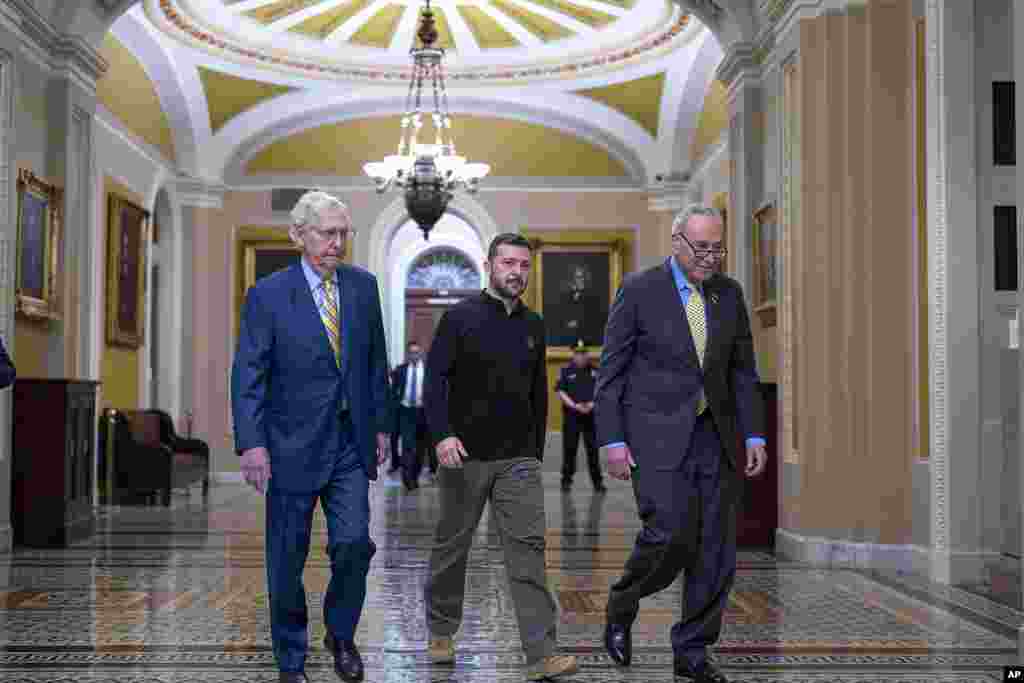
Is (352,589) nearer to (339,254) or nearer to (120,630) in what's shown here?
(339,254)

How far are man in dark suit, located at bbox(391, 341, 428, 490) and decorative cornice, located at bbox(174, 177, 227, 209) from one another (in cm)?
390

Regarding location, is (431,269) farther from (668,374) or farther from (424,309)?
(668,374)

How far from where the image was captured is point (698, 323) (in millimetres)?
4020

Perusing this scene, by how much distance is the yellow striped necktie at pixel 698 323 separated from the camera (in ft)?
13.1

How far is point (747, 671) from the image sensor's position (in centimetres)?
424

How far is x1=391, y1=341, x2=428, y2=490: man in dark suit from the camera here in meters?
13.4

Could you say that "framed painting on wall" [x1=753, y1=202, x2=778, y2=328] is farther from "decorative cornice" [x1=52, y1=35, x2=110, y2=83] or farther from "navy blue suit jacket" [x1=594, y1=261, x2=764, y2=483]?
"decorative cornice" [x1=52, y1=35, x2=110, y2=83]

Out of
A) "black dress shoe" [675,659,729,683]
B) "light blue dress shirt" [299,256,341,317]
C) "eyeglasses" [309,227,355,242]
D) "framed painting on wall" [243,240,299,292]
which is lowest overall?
"black dress shoe" [675,659,729,683]

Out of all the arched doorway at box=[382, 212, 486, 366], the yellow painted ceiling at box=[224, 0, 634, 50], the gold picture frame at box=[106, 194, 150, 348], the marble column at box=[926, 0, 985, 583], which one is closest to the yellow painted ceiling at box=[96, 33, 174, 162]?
the gold picture frame at box=[106, 194, 150, 348]

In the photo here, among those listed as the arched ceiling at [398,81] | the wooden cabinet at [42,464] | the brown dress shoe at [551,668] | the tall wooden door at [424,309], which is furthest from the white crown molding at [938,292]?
the tall wooden door at [424,309]

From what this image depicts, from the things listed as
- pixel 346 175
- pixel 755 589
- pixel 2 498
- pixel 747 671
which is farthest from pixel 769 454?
pixel 346 175

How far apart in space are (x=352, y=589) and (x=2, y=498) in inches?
196

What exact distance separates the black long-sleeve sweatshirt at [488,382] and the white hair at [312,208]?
65 cm

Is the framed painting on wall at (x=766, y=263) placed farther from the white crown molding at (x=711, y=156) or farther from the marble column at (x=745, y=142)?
the white crown molding at (x=711, y=156)
